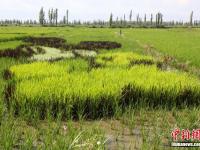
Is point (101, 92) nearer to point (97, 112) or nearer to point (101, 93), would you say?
point (101, 93)

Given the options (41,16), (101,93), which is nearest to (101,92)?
(101,93)

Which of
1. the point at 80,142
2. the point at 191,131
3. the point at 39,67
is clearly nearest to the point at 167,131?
the point at 191,131

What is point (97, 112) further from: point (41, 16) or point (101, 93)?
point (41, 16)

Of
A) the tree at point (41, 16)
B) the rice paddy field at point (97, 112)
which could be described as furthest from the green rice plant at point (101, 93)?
the tree at point (41, 16)

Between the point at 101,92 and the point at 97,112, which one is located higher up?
the point at 101,92

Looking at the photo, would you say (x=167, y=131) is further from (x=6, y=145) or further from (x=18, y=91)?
(x=18, y=91)

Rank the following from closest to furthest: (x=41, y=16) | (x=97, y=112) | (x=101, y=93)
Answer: (x=97, y=112)
(x=101, y=93)
(x=41, y=16)

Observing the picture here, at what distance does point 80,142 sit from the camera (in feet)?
13.0

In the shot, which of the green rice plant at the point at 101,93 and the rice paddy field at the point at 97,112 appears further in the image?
the green rice plant at the point at 101,93

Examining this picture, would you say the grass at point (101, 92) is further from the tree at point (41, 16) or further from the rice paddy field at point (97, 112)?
the tree at point (41, 16)

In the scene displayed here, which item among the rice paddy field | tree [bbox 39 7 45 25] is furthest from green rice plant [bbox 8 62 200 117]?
tree [bbox 39 7 45 25]

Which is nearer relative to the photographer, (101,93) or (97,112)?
(97,112)

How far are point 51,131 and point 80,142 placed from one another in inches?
23.1

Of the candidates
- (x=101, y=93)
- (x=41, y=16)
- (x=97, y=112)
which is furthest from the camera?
(x=41, y=16)
